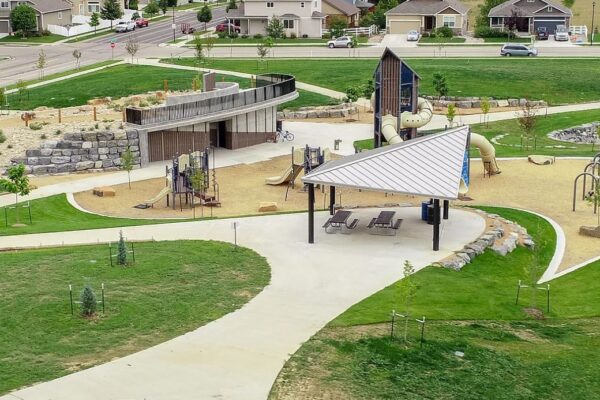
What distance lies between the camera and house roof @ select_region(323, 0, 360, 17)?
11731 centimetres

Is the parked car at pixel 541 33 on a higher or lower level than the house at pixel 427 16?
lower

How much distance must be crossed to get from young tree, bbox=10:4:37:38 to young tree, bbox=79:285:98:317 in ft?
295

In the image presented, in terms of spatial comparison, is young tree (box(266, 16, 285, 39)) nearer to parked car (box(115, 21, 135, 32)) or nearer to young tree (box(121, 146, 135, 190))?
parked car (box(115, 21, 135, 32))

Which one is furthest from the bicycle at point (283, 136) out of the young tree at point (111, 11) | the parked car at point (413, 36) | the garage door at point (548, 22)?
the young tree at point (111, 11)

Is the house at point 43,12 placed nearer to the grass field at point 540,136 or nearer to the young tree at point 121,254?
the grass field at point 540,136

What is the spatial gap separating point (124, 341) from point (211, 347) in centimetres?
238

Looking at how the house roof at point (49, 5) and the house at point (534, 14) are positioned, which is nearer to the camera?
the house at point (534, 14)

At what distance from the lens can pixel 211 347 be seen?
2867 cm

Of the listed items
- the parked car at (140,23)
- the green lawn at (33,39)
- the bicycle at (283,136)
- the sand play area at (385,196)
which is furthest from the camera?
the parked car at (140,23)

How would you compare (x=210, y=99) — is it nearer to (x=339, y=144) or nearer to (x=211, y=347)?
(x=339, y=144)

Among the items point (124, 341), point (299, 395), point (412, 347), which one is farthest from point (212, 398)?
point (412, 347)

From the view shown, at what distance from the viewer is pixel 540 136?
6612 centimetres

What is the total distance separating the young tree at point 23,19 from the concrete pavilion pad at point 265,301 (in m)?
78.0

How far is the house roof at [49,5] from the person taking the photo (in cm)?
11838
